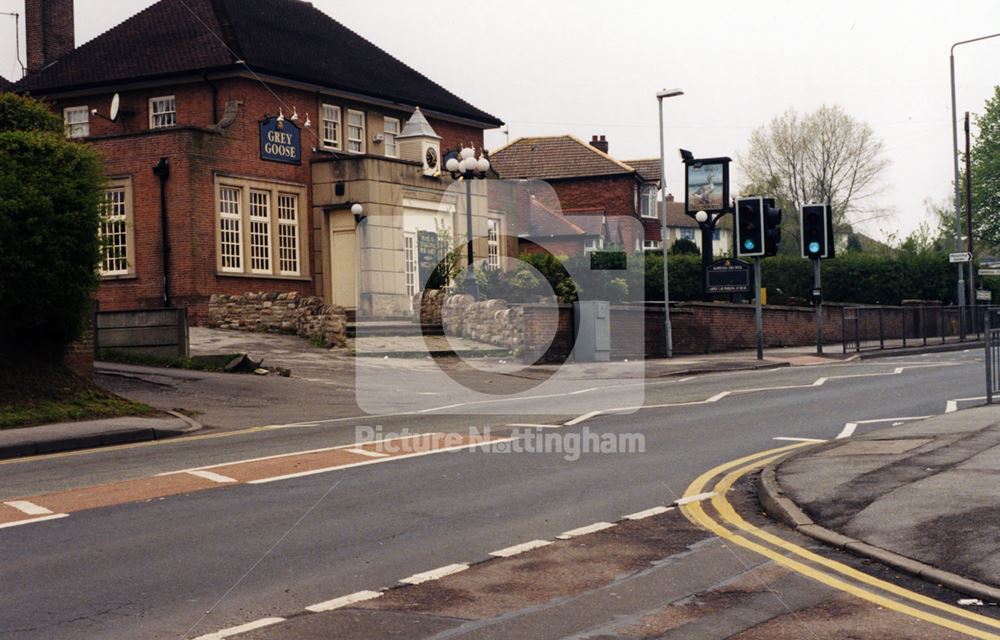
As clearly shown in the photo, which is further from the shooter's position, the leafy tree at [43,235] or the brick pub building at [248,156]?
the brick pub building at [248,156]

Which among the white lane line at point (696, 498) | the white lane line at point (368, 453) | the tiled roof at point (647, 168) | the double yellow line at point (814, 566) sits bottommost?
the double yellow line at point (814, 566)

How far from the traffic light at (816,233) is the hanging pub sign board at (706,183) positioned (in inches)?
489

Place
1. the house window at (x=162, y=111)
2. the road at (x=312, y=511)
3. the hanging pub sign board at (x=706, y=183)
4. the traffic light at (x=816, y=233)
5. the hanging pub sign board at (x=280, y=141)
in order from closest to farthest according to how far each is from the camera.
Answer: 1. the road at (x=312, y=511)
2. the traffic light at (x=816, y=233)
3. the hanging pub sign board at (x=280, y=141)
4. the house window at (x=162, y=111)
5. the hanging pub sign board at (x=706, y=183)

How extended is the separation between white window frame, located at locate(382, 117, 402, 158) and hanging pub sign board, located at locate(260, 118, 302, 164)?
4.98 meters

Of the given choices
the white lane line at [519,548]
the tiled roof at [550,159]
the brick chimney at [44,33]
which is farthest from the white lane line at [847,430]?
the tiled roof at [550,159]

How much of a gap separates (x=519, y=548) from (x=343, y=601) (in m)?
1.87

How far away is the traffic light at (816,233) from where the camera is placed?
110 feet

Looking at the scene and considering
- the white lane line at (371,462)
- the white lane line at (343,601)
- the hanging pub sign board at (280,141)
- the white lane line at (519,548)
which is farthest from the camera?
the hanging pub sign board at (280,141)

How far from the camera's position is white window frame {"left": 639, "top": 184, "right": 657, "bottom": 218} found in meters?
72.1

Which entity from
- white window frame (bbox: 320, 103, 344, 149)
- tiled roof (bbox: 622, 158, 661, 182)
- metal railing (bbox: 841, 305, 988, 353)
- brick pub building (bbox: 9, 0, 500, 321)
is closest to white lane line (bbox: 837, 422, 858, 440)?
metal railing (bbox: 841, 305, 988, 353)

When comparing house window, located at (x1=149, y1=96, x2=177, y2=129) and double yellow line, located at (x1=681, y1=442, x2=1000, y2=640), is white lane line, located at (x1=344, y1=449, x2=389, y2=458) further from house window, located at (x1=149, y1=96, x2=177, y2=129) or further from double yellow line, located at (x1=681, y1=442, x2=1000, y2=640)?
house window, located at (x1=149, y1=96, x2=177, y2=129)

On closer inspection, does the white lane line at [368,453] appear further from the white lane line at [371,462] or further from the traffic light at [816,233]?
the traffic light at [816,233]

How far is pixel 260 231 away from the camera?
36625 mm

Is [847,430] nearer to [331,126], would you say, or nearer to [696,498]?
[696,498]
